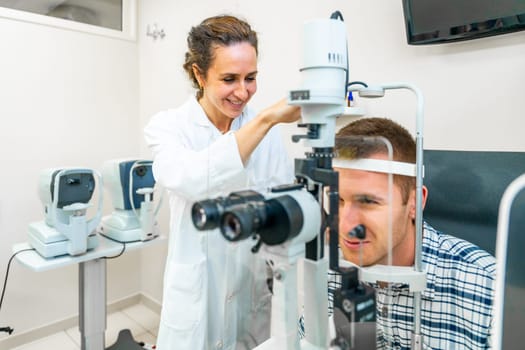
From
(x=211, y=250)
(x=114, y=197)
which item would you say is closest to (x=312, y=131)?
(x=211, y=250)

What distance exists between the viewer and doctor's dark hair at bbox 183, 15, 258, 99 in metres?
1.18

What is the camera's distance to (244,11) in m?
1.94

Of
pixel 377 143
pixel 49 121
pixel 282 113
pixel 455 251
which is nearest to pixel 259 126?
pixel 282 113

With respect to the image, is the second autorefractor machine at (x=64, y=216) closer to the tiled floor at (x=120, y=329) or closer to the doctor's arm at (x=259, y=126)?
the tiled floor at (x=120, y=329)

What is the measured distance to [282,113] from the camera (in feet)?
2.57

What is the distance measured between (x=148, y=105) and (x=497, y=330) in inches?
104

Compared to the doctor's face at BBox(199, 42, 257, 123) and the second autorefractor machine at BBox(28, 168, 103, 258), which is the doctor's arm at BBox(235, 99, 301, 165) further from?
the second autorefractor machine at BBox(28, 168, 103, 258)

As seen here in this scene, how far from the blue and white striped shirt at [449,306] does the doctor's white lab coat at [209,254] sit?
33 centimetres

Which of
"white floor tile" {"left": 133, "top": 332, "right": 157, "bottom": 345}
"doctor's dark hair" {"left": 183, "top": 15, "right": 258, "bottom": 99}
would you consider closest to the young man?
"doctor's dark hair" {"left": 183, "top": 15, "right": 258, "bottom": 99}

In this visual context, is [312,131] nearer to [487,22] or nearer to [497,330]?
[497,330]

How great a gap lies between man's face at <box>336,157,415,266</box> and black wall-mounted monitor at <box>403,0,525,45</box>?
556 mm

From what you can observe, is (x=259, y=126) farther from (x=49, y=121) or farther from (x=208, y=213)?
(x=49, y=121)

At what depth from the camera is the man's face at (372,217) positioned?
0.65m

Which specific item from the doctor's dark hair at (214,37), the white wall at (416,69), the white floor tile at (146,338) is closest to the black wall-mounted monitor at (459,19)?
the white wall at (416,69)
